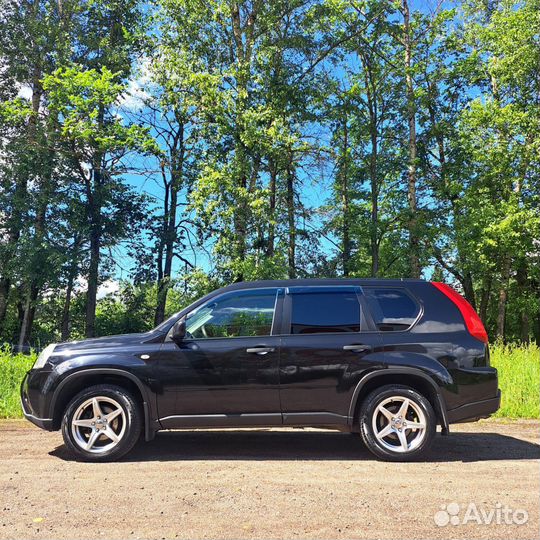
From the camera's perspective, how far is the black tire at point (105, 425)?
5129 mm

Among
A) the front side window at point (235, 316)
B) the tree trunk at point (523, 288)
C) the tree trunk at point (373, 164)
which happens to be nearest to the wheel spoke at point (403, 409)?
the front side window at point (235, 316)

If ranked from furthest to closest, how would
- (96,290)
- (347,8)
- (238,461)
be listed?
(96,290) < (347,8) < (238,461)

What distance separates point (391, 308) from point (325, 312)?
724mm

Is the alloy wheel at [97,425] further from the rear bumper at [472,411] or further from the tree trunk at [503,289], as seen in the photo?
the tree trunk at [503,289]

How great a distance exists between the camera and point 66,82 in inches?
912

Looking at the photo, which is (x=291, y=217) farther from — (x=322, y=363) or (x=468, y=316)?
(x=322, y=363)

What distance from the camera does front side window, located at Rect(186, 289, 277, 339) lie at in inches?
214

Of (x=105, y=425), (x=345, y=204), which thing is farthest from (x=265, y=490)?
(x=345, y=204)

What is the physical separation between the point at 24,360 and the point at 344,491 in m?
7.45

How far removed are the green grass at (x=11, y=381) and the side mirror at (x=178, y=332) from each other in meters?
3.85

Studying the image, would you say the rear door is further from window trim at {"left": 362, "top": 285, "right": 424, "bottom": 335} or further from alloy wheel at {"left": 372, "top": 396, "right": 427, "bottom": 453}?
alloy wheel at {"left": 372, "top": 396, "right": 427, "bottom": 453}

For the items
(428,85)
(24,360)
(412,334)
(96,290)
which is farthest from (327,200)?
(412,334)

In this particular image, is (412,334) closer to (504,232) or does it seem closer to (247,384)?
(247,384)

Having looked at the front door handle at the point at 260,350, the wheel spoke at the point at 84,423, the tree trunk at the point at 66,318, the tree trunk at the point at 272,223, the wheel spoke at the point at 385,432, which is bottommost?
the wheel spoke at the point at 385,432
